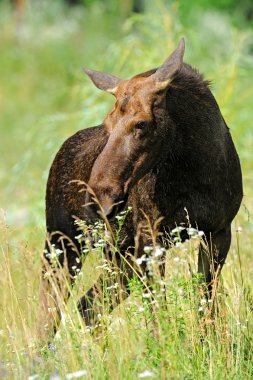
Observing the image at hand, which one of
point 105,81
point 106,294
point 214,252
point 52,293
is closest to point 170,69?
point 105,81

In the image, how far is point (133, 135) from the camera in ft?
20.2

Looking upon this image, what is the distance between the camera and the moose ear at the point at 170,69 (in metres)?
6.33

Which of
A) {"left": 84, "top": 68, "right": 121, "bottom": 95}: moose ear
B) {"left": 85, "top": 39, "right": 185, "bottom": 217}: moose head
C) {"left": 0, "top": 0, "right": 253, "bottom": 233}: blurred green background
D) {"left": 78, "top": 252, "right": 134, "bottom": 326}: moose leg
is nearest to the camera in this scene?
{"left": 78, "top": 252, "right": 134, "bottom": 326}: moose leg

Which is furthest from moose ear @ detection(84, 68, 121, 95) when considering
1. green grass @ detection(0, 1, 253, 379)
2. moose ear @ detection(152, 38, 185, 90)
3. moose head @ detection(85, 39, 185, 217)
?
green grass @ detection(0, 1, 253, 379)

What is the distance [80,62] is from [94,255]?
1790cm

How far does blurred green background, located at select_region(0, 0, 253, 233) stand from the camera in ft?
38.6

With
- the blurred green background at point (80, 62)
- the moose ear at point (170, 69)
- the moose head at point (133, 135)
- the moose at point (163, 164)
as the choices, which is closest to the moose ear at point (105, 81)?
the moose at point (163, 164)

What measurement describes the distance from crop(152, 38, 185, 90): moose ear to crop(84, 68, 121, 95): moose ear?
42 cm

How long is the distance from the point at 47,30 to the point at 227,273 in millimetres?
21468

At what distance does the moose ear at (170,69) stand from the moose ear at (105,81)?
0.42 m

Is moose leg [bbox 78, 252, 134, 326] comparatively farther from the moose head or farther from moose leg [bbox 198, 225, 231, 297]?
moose leg [bbox 198, 225, 231, 297]

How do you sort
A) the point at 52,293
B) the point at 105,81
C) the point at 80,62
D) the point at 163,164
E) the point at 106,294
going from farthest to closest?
the point at 80,62 < the point at 52,293 < the point at 105,81 < the point at 163,164 < the point at 106,294

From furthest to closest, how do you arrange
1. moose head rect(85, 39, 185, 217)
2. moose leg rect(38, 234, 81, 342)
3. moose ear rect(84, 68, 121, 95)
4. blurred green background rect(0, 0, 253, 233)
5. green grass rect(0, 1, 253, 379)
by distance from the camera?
blurred green background rect(0, 0, 253, 233) < moose ear rect(84, 68, 121, 95) < moose leg rect(38, 234, 81, 342) < moose head rect(85, 39, 185, 217) < green grass rect(0, 1, 253, 379)

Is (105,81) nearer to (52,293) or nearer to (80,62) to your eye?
(52,293)
